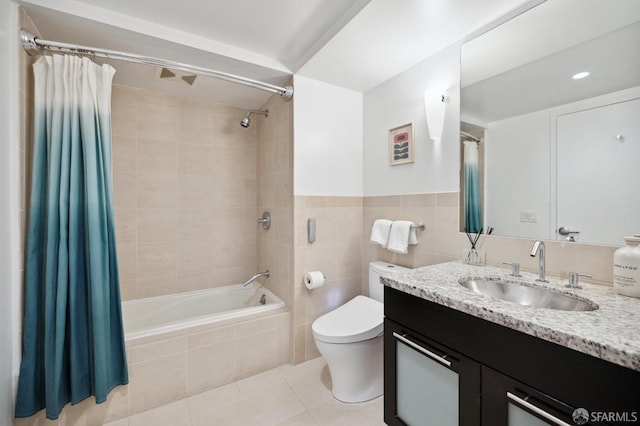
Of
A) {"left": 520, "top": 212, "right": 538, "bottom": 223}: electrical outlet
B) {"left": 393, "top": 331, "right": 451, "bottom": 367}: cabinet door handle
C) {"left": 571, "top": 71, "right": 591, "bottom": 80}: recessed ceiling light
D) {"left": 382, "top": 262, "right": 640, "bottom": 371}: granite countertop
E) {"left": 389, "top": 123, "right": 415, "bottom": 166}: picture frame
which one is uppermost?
{"left": 571, "top": 71, "right": 591, "bottom": 80}: recessed ceiling light

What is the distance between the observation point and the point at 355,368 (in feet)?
5.32

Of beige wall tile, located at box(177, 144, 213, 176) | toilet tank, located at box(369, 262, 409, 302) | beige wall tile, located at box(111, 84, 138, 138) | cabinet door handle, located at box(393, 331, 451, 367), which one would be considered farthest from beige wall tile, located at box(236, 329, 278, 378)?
beige wall tile, located at box(111, 84, 138, 138)

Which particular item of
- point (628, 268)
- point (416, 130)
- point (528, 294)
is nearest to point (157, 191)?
point (416, 130)

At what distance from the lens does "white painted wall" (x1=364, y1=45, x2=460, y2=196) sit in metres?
1.65

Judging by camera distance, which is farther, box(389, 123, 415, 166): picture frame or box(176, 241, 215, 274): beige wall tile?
box(176, 241, 215, 274): beige wall tile

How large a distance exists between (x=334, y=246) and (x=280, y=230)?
47 centimetres

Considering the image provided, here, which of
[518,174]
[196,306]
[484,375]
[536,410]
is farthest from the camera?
[196,306]

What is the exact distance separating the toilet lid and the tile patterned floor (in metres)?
0.43

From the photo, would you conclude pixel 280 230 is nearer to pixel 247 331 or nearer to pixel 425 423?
pixel 247 331

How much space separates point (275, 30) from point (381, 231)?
1.49m

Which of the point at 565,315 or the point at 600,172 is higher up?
the point at 600,172

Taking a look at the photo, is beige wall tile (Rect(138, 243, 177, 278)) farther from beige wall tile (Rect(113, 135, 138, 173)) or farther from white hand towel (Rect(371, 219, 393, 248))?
white hand towel (Rect(371, 219, 393, 248))

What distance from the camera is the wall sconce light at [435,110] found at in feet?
5.46

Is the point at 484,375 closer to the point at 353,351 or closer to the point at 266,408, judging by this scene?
the point at 353,351
